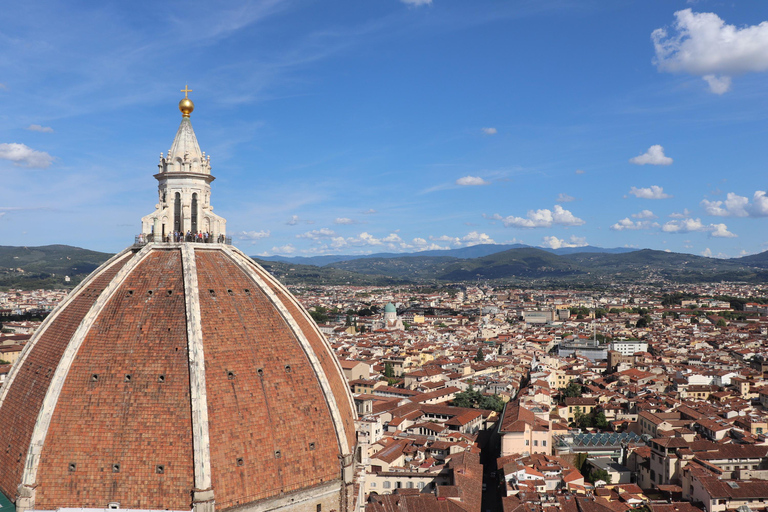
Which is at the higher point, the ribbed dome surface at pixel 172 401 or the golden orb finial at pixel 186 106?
the golden orb finial at pixel 186 106

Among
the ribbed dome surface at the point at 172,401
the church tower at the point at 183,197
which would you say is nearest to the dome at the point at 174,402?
the ribbed dome surface at the point at 172,401

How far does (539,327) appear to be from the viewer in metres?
122

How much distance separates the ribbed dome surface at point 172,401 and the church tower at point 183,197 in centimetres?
75

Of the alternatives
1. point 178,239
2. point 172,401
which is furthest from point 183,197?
point 172,401

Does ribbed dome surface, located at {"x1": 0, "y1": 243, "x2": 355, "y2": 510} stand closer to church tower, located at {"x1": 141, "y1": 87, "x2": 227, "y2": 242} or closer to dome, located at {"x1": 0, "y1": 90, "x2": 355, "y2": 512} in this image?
dome, located at {"x1": 0, "y1": 90, "x2": 355, "y2": 512}

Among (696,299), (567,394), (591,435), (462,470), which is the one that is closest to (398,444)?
(462,470)

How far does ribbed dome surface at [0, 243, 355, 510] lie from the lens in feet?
37.0

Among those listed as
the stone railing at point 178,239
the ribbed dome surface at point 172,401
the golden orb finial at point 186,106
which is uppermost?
the golden orb finial at point 186,106

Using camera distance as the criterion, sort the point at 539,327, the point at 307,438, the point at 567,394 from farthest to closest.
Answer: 1. the point at 539,327
2. the point at 567,394
3. the point at 307,438

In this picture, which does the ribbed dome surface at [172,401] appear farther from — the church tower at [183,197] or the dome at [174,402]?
the church tower at [183,197]

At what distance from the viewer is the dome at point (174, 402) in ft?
37.0

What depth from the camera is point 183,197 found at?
15.0 metres

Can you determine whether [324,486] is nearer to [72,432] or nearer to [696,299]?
[72,432]

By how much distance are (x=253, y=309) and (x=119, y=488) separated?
171 inches
